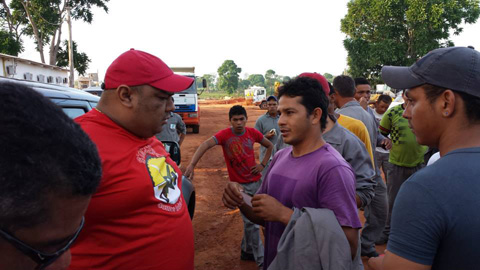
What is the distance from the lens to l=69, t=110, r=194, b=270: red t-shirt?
166 cm

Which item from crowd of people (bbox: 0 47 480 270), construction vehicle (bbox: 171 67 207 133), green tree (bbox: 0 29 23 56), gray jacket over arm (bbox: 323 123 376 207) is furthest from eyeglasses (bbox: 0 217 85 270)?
green tree (bbox: 0 29 23 56)

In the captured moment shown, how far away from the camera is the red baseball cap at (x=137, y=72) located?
1.90m

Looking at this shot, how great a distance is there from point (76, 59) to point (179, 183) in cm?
2541

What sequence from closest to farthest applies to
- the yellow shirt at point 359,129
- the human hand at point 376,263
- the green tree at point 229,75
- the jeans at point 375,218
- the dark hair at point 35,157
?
the dark hair at point 35,157
the human hand at point 376,263
the yellow shirt at point 359,129
the jeans at point 375,218
the green tree at point 229,75

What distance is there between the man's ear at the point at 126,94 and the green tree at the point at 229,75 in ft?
292

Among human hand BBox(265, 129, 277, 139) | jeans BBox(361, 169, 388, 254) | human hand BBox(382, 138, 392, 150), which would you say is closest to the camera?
jeans BBox(361, 169, 388, 254)

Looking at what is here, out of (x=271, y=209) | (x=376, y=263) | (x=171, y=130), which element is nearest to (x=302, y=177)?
(x=271, y=209)

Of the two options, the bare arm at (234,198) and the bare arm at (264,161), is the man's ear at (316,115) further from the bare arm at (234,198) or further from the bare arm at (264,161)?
the bare arm at (264,161)

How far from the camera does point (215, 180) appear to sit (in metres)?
8.92

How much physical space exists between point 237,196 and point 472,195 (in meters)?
1.38

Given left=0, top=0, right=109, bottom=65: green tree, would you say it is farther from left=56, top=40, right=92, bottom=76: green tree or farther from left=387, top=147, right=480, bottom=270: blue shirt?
left=387, top=147, right=480, bottom=270: blue shirt

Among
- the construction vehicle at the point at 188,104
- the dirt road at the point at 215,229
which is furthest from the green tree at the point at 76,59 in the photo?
the dirt road at the point at 215,229

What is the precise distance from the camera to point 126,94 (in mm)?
1924

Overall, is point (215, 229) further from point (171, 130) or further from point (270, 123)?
point (171, 130)
